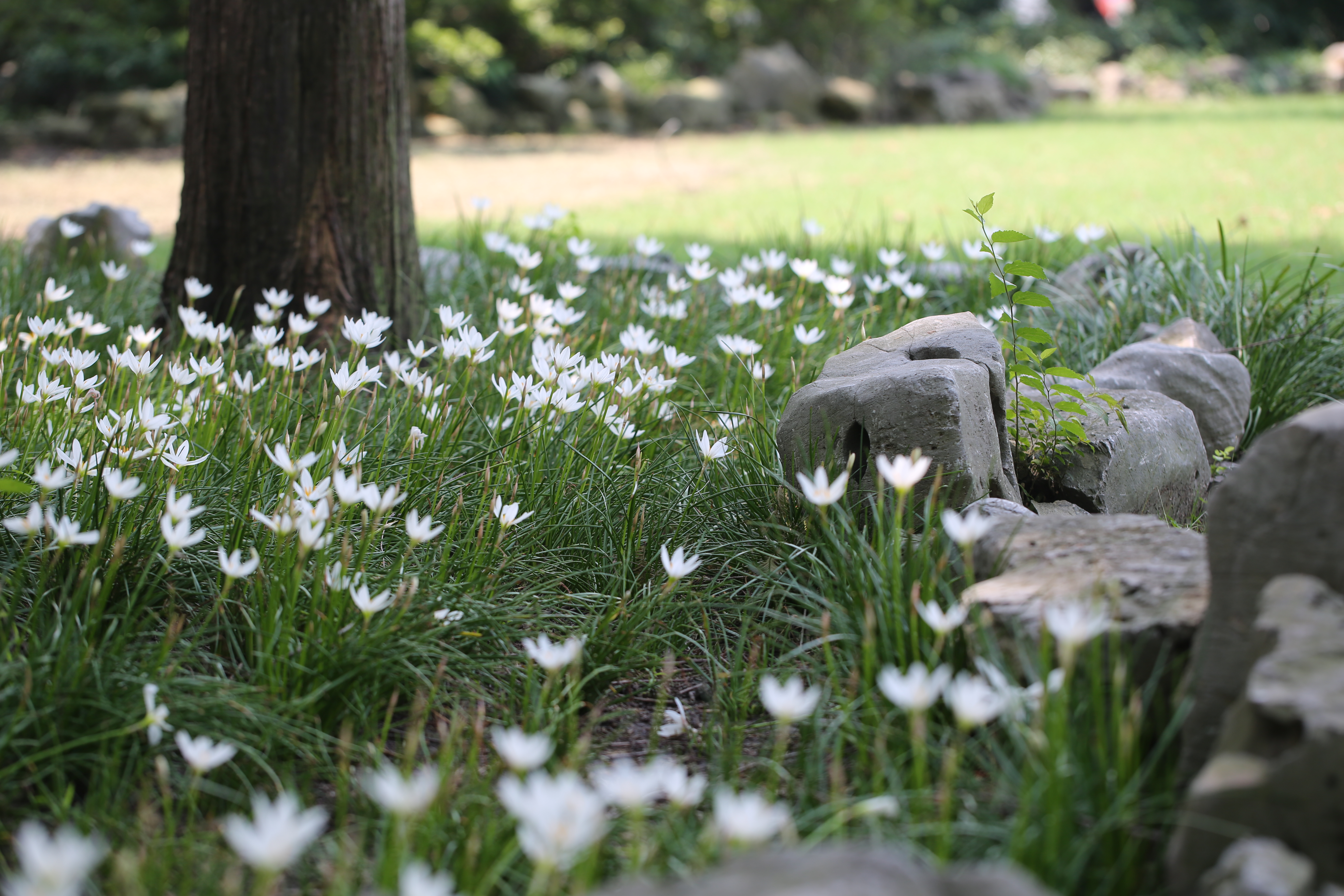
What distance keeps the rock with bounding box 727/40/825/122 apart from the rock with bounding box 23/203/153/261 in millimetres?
16066

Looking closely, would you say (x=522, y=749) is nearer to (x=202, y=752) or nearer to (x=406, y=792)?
(x=406, y=792)

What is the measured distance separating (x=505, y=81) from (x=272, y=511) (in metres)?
17.9

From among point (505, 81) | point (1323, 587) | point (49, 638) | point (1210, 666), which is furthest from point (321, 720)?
point (505, 81)

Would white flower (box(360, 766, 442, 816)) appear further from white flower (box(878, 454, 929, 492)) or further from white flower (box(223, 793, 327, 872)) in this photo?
white flower (box(878, 454, 929, 492))

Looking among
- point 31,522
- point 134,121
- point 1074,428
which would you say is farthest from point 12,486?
point 134,121

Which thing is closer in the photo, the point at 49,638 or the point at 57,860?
the point at 57,860

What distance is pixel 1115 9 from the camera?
32.5 meters

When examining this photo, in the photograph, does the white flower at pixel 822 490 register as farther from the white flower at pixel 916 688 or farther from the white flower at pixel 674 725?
the white flower at pixel 674 725

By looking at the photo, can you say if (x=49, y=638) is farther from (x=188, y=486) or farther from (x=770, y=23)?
(x=770, y=23)

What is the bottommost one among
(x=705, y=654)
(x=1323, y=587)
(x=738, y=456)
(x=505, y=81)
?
(x=705, y=654)

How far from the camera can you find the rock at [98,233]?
18.4 ft

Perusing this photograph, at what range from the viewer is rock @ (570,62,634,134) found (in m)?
19.3

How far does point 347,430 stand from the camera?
3.26m

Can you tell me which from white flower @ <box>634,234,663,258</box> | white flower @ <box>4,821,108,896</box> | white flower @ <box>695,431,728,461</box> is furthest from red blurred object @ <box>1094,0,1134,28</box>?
white flower @ <box>4,821,108,896</box>
